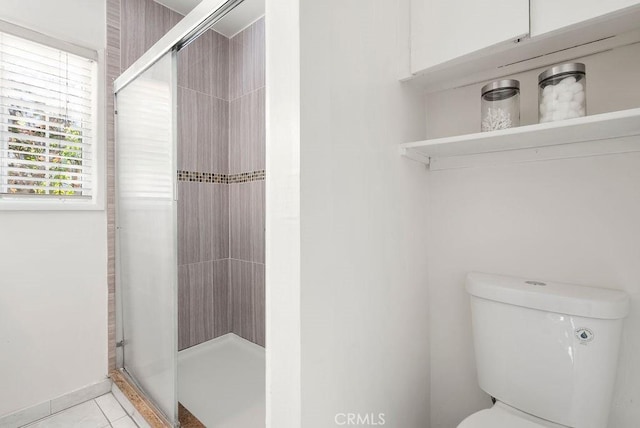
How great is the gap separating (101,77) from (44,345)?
1.47 m

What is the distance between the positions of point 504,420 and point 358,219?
0.75m

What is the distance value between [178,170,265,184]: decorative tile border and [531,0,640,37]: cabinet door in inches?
66.8

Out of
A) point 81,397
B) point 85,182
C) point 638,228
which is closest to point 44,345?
point 81,397

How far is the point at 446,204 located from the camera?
1.23 meters

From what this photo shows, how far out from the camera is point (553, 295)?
2.85 ft

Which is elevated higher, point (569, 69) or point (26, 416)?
point (569, 69)

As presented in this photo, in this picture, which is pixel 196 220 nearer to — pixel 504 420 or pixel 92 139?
pixel 92 139

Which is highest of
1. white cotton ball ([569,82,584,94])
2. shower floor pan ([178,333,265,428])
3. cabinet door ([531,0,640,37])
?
cabinet door ([531,0,640,37])

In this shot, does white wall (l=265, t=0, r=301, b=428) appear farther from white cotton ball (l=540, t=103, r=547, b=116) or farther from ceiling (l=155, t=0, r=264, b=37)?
ceiling (l=155, t=0, r=264, b=37)

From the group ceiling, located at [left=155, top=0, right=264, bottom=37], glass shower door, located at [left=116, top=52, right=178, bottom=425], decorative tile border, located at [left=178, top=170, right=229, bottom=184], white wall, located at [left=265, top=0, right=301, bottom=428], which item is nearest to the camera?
white wall, located at [left=265, top=0, right=301, bottom=428]

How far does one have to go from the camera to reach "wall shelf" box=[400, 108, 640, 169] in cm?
77

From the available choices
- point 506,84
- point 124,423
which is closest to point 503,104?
point 506,84

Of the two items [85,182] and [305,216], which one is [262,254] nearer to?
[85,182]

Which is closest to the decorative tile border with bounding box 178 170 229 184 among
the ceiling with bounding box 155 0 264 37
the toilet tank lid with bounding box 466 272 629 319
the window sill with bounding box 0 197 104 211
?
the window sill with bounding box 0 197 104 211
